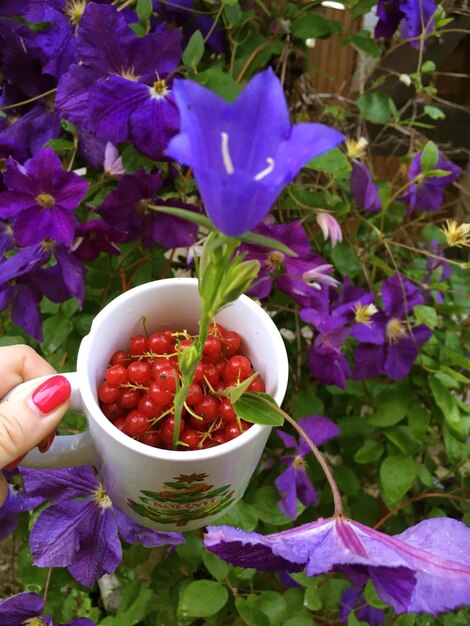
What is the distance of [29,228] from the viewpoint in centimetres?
54

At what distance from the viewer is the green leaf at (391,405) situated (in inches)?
26.8

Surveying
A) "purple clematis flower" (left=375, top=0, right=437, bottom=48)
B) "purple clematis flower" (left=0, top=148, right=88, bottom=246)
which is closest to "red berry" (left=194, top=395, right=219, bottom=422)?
"purple clematis flower" (left=0, top=148, right=88, bottom=246)

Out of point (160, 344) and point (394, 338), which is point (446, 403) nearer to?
point (394, 338)

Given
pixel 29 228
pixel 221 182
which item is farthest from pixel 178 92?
pixel 29 228

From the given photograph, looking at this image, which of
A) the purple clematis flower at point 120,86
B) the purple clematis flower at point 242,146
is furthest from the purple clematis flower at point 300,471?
the purple clematis flower at point 242,146

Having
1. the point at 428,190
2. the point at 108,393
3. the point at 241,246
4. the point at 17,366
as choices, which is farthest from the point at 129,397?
the point at 428,190

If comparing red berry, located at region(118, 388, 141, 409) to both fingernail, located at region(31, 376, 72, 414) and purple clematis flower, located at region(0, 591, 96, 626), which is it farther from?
purple clematis flower, located at region(0, 591, 96, 626)

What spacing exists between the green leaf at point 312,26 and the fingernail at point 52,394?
0.46 m

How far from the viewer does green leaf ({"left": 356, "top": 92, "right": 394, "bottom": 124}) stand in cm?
Result: 72

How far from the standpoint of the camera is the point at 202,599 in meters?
0.59

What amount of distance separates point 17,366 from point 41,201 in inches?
6.0

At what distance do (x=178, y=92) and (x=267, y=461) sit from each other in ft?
1.86

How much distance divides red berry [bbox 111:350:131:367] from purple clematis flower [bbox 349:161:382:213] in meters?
0.35

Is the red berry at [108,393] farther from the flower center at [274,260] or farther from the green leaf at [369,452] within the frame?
the green leaf at [369,452]
